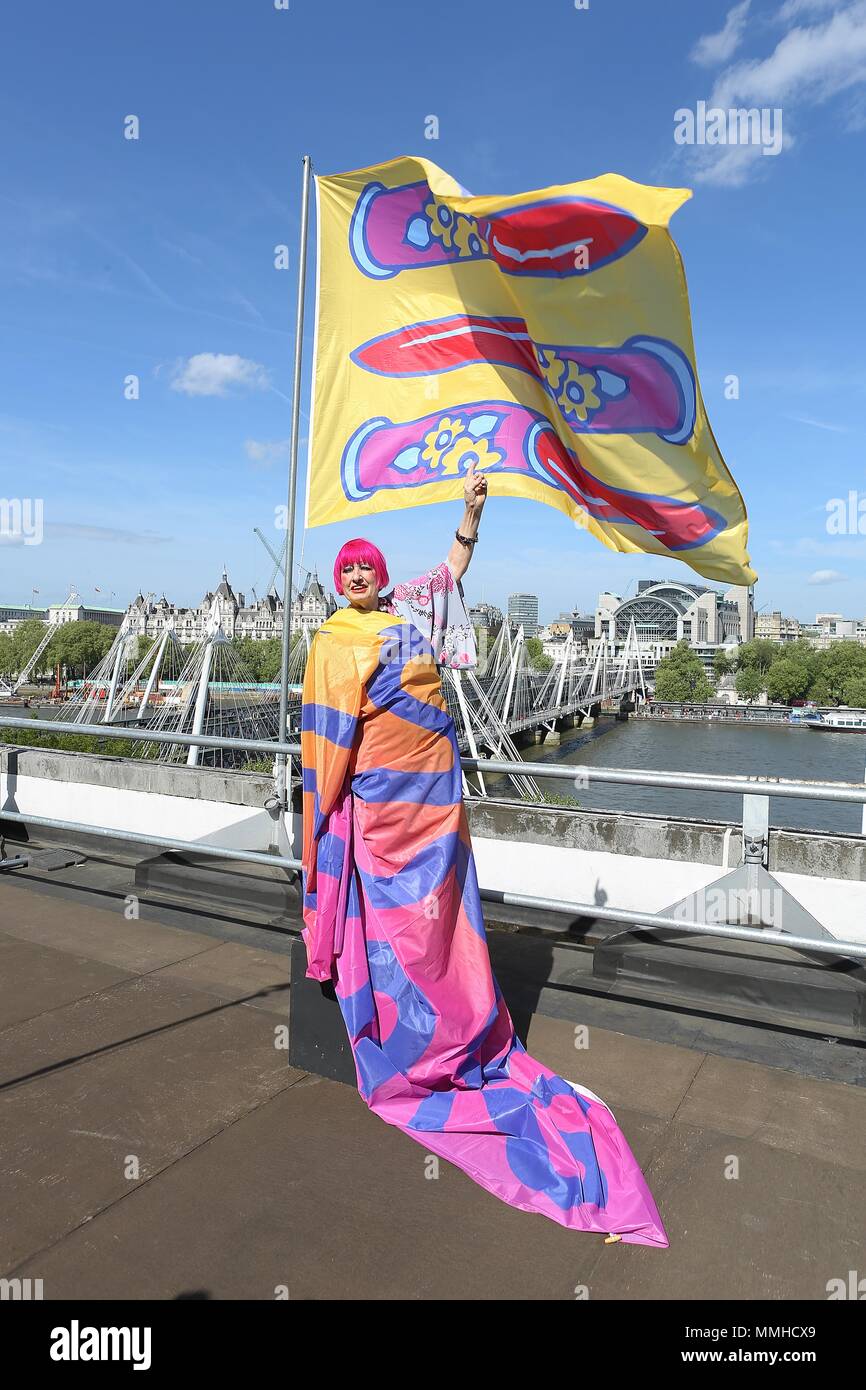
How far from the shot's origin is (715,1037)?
3.31m

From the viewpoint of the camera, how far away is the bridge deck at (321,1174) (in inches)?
80.9

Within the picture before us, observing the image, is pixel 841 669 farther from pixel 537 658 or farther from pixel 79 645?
pixel 79 645

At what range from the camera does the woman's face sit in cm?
314

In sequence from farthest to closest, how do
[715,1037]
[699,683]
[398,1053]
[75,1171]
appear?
1. [699,683]
2. [715,1037]
3. [398,1053]
4. [75,1171]

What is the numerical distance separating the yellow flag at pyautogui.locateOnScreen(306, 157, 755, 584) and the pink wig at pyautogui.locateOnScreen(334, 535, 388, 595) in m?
1.45

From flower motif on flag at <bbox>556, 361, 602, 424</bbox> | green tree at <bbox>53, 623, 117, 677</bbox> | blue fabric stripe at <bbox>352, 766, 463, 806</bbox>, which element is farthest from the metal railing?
green tree at <bbox>53, 623, 117, 677</bbox>

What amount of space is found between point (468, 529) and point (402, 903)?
4.49 ft

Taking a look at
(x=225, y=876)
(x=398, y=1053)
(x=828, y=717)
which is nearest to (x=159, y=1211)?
(x=398, y=1053)

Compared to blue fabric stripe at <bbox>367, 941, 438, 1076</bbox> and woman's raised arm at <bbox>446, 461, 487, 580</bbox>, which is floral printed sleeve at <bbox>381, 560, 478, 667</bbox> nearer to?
woman's raised arm at <bbox>446, 461, 487, 580</bbox>

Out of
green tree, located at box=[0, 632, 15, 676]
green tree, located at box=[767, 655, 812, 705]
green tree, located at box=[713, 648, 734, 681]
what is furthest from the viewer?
green tree, located at box=[713, 648, 734, 681]

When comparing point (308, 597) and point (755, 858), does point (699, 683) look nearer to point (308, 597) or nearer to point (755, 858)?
point (308, 597)

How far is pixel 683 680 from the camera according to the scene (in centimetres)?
14412

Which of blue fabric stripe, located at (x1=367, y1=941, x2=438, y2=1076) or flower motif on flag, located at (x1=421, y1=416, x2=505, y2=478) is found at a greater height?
flower motif on flag, located at (x1=421, y1=416, x2=505, y2=478)
